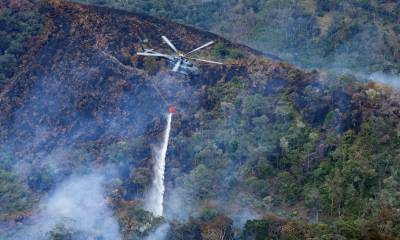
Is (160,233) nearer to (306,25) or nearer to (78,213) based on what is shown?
(78,213)

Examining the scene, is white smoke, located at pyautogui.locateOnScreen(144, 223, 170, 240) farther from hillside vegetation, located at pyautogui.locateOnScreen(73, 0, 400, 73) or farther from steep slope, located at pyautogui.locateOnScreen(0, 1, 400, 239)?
hillside vegetation, located at pyautogui.locateOnScreen(73, 0, 400, 73)

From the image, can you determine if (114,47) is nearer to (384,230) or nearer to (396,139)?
(396,139)

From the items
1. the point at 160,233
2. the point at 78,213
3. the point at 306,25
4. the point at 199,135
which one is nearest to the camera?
the point at 160,233

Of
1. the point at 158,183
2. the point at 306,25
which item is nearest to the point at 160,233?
the point at 158,183

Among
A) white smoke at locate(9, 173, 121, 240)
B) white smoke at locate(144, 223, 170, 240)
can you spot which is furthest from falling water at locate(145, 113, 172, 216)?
white smoke at locate(144, 223, 170, 240)

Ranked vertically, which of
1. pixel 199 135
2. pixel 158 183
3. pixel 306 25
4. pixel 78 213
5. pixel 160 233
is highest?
pixel 199 135

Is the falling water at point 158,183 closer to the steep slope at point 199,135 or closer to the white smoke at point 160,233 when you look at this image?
the steep slope at point 199,135

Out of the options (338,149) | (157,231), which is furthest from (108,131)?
(338,149)
